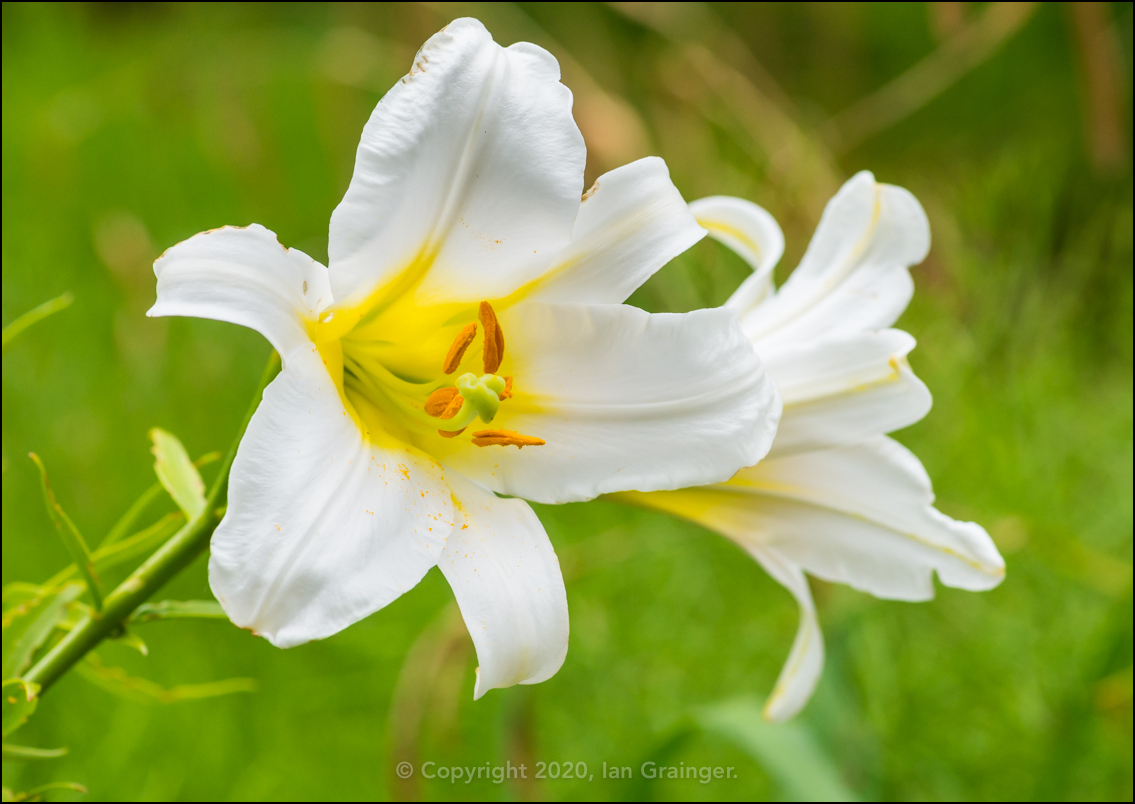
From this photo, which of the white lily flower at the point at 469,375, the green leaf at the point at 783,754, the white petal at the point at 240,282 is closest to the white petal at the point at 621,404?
the white lily flower at the point at 469,375

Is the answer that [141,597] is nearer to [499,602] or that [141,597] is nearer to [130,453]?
[499,602]

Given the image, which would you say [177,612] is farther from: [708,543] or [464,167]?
[708,543]

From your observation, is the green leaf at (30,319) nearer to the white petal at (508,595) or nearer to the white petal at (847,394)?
the white petal at (508,595)

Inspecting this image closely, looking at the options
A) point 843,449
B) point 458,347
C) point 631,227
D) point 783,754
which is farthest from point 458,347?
point 783,754

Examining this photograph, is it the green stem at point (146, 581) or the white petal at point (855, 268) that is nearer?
the green stem at point (146, 581)

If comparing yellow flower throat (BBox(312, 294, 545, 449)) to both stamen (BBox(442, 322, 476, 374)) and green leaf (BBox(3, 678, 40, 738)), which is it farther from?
green leaf (BBox(3, 678, 40, 738))
